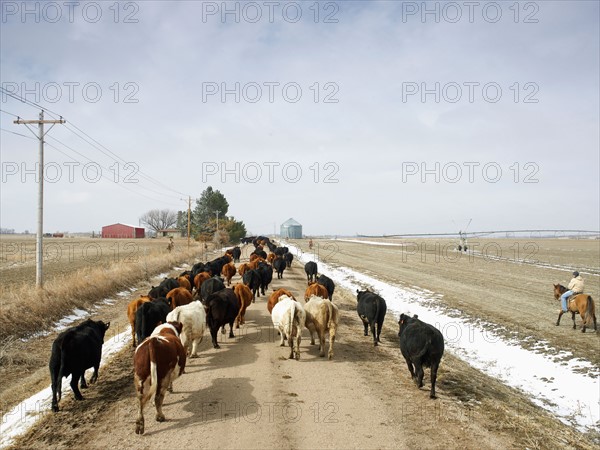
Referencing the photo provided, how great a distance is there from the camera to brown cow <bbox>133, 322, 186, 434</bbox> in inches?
215

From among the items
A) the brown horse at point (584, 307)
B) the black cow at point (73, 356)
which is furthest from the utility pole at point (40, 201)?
the brown horse at point (584, 307)

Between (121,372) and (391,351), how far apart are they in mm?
6375

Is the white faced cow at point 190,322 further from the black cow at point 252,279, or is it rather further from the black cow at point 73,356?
the black cow at point 252,279

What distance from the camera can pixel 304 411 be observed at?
615 centimetres

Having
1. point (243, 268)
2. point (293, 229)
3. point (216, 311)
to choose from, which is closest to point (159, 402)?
point (216, 311)

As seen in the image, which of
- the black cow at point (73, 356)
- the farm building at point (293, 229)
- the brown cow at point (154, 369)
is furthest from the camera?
the farm building at point (293, 229)

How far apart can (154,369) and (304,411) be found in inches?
95.3

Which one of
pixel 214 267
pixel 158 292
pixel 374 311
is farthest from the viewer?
pixel 214 267

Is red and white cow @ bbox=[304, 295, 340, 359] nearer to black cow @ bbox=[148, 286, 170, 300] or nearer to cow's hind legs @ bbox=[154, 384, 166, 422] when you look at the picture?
cow's hind legs @ bbox=[154, 384, 166, 422]

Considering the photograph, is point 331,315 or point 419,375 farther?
point 331,315

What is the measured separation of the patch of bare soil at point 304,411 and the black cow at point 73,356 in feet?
1.16

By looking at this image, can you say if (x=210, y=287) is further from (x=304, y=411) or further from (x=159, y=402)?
(x=304, y=411)

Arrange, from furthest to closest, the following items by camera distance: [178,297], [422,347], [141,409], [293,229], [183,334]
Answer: [293,229] → [178,297] → [183,334] → [422,347] → [141,409]

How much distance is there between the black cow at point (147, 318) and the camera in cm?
856
